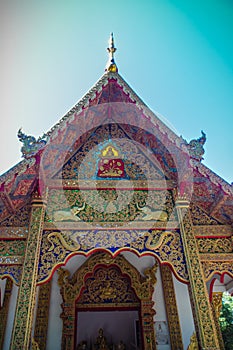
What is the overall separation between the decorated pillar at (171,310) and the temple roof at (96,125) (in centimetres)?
211

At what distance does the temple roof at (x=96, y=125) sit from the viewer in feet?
12.0

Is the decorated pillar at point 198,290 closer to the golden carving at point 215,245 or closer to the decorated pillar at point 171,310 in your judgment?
the golden carving at point 215,245

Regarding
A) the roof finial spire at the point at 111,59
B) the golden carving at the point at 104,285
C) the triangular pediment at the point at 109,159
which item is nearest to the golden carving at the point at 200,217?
the triangular pediment at the point at 109,159

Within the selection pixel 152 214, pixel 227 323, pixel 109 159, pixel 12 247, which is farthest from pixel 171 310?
pixel 227 323


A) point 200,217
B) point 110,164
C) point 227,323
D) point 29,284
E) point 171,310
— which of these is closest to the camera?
point 29,284

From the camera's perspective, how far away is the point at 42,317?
195 inches

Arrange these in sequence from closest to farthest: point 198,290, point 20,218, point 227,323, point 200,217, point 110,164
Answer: point 198,290 → point 20,218 → point 200,217 → point 110,164 → point 227,323

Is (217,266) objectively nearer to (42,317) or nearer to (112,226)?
(112,226)

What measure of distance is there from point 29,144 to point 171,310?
425 centimetres

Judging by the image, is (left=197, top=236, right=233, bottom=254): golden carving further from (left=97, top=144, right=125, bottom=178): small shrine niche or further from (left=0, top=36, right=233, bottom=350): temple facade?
(left=97, top=144, right=125, bottom=178): small shrine niche

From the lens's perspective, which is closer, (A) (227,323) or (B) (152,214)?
(B) (152,214)

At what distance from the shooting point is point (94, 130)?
4.89 m

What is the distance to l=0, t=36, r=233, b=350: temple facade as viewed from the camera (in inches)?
137

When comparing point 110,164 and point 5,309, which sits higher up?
point 110,164
